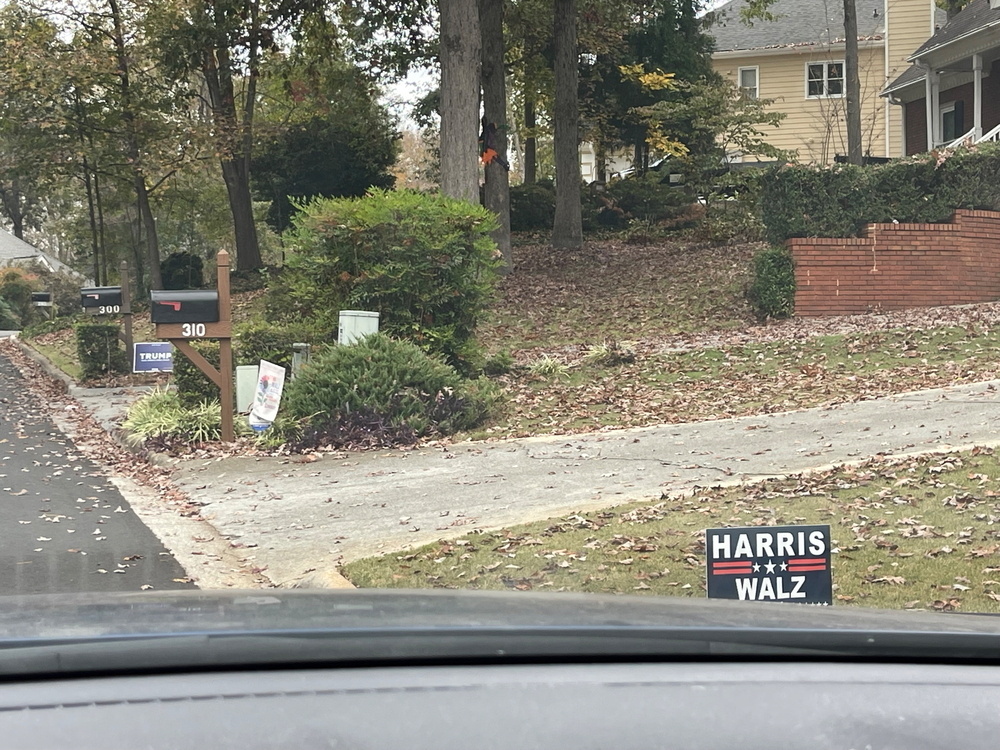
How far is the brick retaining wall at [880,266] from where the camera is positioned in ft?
54.3

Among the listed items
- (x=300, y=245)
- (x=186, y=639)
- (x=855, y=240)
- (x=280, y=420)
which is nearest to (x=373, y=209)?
(x=300, y=245)

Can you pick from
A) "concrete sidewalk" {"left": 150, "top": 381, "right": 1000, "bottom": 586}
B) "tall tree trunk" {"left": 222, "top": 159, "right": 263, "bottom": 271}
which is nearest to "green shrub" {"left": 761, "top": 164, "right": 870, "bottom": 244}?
"concrete sidewalk" {"left": 150, "top": 381, "right": 1000, "bottom": 586}

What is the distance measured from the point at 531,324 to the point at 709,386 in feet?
19.8

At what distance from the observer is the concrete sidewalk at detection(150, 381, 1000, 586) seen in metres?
7.85

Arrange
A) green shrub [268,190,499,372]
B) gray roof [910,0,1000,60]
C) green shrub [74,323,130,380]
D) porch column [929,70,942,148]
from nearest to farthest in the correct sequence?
1. green shrub [268,190,499,372]
2. green shrub [74,323,130,380]
3. gray roof [910,0,1000,60]
4. porch column [929,70,942,148]

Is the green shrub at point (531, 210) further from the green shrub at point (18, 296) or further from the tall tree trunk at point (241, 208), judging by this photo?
the green shrub at point (18, 296)

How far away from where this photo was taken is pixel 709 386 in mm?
13086

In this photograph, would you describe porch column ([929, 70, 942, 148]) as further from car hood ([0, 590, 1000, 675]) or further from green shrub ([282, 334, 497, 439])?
car hood ([0, 590, 1000, 675])

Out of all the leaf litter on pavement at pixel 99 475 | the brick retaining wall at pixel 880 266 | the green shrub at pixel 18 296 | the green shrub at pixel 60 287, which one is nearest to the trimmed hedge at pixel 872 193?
the brick retaining wall at pixel 880 266

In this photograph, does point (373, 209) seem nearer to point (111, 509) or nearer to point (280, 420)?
point (280, 420)

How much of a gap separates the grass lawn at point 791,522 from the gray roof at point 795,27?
3115 cm

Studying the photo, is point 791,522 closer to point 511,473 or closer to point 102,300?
point 511,473

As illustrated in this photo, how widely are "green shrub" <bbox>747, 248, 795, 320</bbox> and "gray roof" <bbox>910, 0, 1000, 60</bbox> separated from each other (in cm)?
923

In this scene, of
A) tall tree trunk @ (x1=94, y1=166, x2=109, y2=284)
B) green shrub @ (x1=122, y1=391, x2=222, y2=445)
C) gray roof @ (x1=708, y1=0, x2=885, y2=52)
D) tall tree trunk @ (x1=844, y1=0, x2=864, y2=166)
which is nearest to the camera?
green shrub @ (x1=122, y1=391, x2=222, y2=445)
